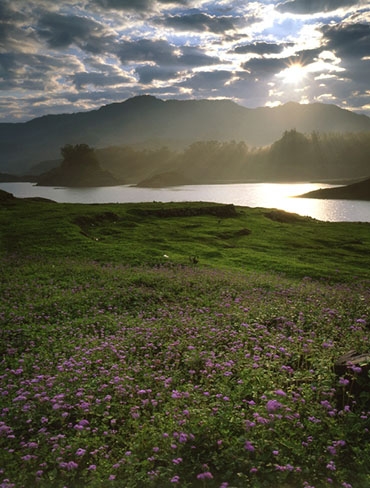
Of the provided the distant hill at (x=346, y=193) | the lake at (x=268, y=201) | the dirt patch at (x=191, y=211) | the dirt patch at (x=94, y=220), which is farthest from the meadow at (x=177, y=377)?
the distant hill at (x=346, y=193)

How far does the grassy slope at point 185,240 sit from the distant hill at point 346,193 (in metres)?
99.3

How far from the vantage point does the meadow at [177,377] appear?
20.4ft

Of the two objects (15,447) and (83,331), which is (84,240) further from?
(15,447)

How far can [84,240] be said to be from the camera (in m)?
35.1

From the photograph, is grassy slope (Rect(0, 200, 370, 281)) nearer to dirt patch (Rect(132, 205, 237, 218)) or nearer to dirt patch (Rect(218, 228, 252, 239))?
dirt patch (Rect(218, 228, 252, 239))

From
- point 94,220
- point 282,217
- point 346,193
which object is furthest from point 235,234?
point 346,193

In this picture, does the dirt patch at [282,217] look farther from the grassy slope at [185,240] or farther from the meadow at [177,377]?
the meadow at [177,377]

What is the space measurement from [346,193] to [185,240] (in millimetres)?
133152

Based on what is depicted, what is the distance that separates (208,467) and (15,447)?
367cm

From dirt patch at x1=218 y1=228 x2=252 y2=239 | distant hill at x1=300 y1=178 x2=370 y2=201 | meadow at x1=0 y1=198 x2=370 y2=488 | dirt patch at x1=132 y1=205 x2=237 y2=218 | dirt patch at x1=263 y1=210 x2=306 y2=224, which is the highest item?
distant hill at x1=300 y1=178 x2=370 y2=201

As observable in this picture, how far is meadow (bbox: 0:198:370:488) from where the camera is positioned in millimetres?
6223

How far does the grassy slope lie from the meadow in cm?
251

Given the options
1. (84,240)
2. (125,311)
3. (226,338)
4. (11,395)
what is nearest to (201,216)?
(84,240)

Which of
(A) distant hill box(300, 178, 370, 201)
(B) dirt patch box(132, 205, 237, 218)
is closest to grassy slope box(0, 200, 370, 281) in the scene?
(B) dirt patch box(132, 205, 237, 218)
